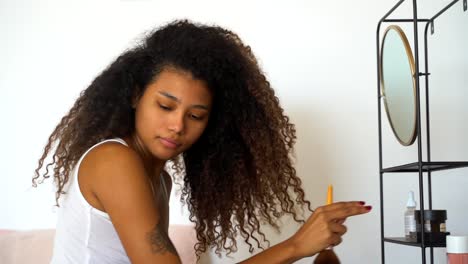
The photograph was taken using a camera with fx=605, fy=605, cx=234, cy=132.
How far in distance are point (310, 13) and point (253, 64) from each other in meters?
0.70

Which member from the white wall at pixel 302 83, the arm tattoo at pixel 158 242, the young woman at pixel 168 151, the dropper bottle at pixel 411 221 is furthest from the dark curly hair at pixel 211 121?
the white wall at pixel 302 83

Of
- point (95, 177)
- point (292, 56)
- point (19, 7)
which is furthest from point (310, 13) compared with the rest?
point (95, 177)

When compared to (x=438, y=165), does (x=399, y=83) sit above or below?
above

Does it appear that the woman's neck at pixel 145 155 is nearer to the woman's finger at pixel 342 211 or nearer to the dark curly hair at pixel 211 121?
the dark curly hair at pixel 211 121

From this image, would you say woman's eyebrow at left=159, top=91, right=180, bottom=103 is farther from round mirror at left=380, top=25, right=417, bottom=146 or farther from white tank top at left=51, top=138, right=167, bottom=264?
round mirror at left=380, top=25, right=417, bottom=146

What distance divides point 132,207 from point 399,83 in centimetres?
96

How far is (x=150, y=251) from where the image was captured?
1.12 metres

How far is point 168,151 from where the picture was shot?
125cm

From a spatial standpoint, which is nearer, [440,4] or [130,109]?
[130,109]

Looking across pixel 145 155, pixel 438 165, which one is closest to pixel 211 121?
pixel 145 155

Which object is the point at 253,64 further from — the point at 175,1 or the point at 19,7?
the point at 19,7

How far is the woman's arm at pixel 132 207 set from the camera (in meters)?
1.12

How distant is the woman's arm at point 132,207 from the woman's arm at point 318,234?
0.65 feet

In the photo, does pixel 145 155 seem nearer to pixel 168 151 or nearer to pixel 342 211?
pixel 168 151
